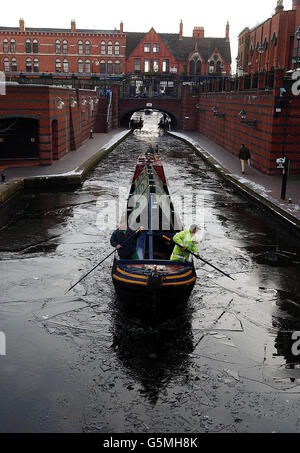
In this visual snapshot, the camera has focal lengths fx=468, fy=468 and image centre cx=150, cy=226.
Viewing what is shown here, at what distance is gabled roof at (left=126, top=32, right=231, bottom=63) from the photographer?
279ft

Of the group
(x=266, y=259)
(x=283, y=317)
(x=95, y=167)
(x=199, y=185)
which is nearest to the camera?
(x=283, y=317)

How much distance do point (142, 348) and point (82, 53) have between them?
80.4 metres

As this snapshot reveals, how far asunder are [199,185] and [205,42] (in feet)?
235

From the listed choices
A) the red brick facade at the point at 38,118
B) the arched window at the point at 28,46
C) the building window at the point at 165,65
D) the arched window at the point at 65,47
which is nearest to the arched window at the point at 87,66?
the arched window at the point at 65,47

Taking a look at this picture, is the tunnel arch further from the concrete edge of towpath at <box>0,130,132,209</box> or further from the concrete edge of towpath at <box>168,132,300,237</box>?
the concrete edge of towpath at <box>0,130,132,209</box>

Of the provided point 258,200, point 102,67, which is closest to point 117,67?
point 102,67

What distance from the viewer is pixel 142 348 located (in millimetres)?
9203

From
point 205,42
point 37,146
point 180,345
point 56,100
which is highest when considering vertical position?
point 205,42

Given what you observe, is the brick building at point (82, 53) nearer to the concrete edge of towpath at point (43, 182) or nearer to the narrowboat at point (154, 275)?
the concrete edge of towpath at point (43, 182)

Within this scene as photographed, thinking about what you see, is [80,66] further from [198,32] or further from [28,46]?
[198,32]

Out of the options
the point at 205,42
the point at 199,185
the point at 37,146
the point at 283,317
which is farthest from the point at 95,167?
the point at 205,42

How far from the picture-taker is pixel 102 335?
382 inches

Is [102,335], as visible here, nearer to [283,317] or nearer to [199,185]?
[283,317]

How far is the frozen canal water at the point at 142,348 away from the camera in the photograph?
7328 millimetres
